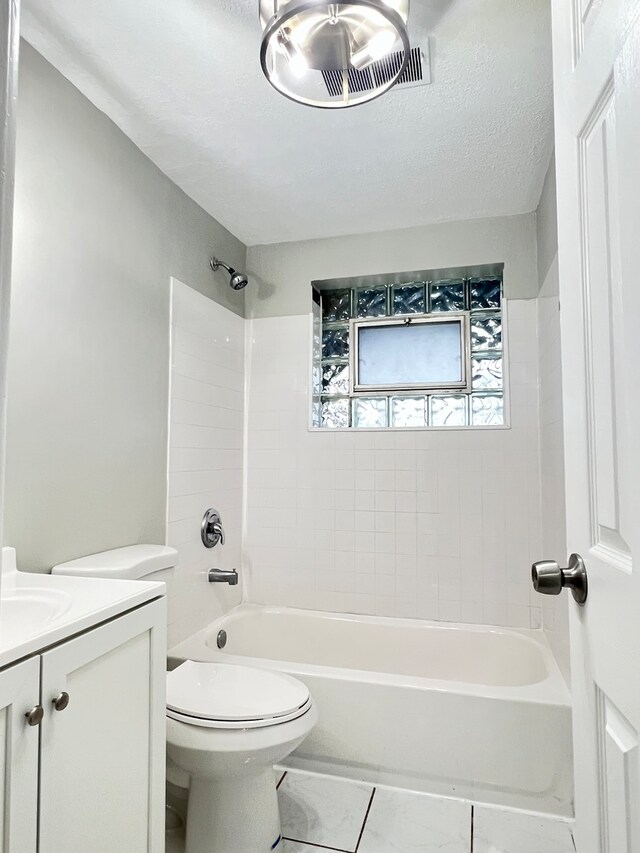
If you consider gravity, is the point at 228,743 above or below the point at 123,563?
below

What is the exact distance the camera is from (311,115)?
1.88 m

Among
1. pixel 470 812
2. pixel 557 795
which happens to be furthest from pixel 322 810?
pixel 557 795

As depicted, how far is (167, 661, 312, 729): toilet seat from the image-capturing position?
1510mm

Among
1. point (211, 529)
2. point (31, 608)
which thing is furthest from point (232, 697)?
point (211, 529)

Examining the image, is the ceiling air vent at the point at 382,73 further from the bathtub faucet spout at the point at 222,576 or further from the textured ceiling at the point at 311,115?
the bathtub faucet spout at the point at 222,576

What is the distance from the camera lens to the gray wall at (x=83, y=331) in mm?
1539

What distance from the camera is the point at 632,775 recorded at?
0.57 metres

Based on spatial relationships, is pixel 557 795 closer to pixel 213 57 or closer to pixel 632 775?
pixel 632 775

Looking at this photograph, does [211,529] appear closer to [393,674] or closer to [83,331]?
[393,674]

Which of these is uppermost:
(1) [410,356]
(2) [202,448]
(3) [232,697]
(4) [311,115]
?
(4) [311,115]

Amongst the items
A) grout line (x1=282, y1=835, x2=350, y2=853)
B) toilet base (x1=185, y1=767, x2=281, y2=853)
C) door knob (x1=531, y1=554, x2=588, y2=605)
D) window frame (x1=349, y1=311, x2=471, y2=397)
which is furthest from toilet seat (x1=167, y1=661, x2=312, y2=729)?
window frame (x1=349, y1=311, x2=471, y2=397)

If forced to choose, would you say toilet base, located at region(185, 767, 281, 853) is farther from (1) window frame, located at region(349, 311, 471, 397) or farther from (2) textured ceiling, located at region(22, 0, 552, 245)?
(2) textured ceiling, located at region(22, 0, 552, 245)

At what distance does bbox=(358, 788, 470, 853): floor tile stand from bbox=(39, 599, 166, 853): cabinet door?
0.80 m

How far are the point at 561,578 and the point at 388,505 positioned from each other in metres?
1.98
